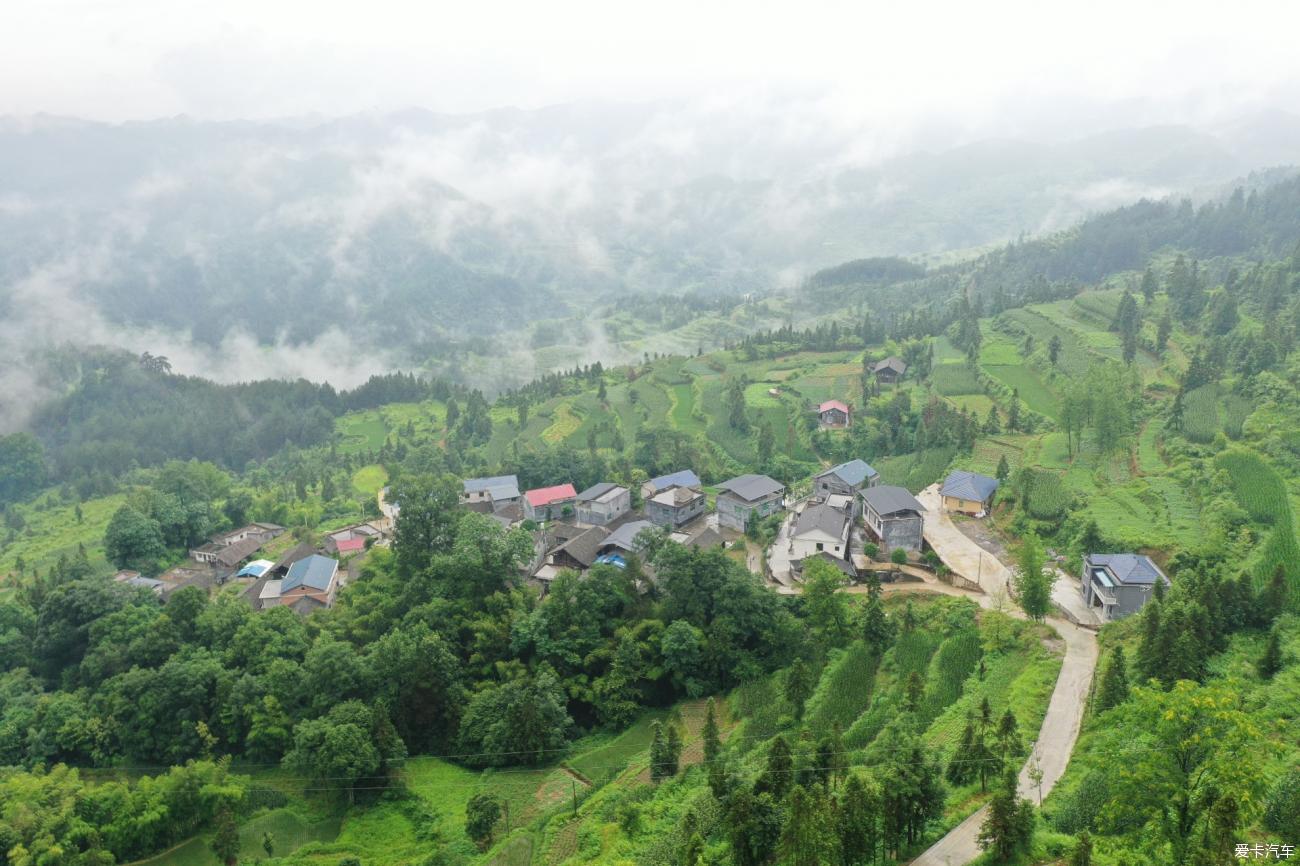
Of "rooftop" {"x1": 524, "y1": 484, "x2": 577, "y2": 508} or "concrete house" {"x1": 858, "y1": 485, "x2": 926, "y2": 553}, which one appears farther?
"rooftop" {"x1": 524, "y1": 484, "x2": 577, "y2": 508}

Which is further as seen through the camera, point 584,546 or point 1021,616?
point 584,546

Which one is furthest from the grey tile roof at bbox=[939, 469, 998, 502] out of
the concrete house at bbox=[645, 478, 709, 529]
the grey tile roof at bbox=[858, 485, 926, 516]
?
the concrete house at bbox=[645, 478, 709, 529]

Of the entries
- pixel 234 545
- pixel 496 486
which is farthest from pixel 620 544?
pixel 234 545

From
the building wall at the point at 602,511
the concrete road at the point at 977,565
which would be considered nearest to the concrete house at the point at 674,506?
the building wall at the point at 602,511

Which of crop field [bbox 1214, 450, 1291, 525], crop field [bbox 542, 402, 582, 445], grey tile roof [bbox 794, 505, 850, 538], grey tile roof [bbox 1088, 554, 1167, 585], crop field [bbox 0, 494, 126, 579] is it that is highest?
crop field [bbox 1214, 450, 1291, 525]

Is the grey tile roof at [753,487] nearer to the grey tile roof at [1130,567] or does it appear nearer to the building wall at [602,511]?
the building wall at [602,511]

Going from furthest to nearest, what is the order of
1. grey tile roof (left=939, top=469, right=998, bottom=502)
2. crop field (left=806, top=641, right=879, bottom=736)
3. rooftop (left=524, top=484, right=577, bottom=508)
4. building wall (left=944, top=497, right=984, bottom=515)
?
rooftop (left=524, top=484, right=577, bottom=508), grey tile roof (left=939, top=469, right=998, bottom=502), building wall (left=944, top=497, right=984, bottom=515), crop field (left=806, top=641, right=879, bottom=736)

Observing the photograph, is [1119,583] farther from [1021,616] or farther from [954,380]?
[954,380]

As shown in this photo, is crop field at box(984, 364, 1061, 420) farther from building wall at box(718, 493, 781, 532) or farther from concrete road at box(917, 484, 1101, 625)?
building wall at box(718, 493, 781, 532)
